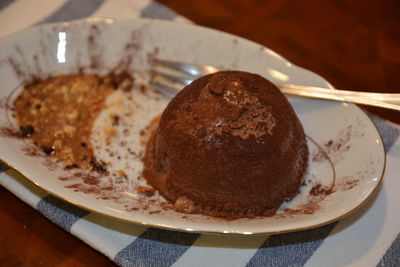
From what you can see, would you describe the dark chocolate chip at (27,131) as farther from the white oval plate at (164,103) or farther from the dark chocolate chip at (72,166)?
the dark chocolate chip at (72,166)

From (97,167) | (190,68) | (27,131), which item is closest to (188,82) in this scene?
(190,68)

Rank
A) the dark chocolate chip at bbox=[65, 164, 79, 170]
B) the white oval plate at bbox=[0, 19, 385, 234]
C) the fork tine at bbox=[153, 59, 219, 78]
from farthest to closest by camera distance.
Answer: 1. the fork tine at bbox=[153, 59, 219, 78]
2. the dark chocolate chip at bbox=[65, 164, 79, 170]
3. the white oval plate at bbox=[0, 19, 385, 234]

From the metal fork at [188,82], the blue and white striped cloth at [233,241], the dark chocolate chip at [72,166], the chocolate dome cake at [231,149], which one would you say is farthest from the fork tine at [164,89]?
the blue and white striped cloth at [233,241]

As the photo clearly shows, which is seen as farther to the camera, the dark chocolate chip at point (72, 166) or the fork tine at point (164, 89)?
the fork tine at point (164, 89)

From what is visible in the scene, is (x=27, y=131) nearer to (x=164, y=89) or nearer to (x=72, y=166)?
(x=72, y=166)

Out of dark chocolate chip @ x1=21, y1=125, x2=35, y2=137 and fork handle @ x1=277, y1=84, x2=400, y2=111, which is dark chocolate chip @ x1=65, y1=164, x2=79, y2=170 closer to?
dark chocolate chip @ x1=21, y1=125, x2=35, y2=137

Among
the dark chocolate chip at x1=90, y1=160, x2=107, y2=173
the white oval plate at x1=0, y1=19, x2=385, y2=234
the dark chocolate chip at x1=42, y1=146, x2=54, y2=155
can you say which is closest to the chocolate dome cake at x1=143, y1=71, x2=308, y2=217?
the white oval plate at x1=0, y1=19, x2=385, y2=234
